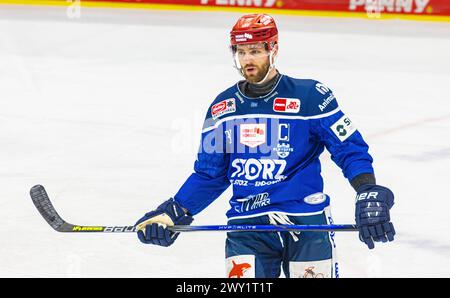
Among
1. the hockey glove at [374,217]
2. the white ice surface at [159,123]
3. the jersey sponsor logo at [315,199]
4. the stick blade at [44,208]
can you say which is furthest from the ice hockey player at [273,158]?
the white ice surface at [159,123]

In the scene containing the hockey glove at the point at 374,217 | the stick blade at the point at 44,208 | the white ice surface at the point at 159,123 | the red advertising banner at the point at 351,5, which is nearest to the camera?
the hockey glove at the point at 374,217

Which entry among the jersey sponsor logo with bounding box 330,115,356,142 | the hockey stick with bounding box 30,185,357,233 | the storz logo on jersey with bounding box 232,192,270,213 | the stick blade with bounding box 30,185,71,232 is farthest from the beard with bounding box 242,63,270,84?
the stick blade with bounding box 30,185,71,232

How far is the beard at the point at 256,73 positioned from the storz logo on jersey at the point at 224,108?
0.39 feet

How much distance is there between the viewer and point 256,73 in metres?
4.54

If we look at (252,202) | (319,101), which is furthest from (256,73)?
(252,202)

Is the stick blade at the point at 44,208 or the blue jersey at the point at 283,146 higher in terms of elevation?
the blue jersey at the point at 283,146

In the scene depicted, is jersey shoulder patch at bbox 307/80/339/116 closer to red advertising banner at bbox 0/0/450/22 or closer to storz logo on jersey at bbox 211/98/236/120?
storz logo on jersey at bbox 211/98/236/120

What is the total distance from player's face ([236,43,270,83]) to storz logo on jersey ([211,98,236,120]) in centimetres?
12

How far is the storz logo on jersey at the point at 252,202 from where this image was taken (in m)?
4.55

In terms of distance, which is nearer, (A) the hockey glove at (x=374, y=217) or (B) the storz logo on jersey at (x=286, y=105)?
(A) the hockey glove at (x=374, y=217)

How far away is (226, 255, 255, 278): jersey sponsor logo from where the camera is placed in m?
4.46

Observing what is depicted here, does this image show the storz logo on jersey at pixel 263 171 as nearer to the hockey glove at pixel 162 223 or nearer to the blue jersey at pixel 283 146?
the blue jersey at pixel 283 146

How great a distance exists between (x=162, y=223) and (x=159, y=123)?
190 inches
